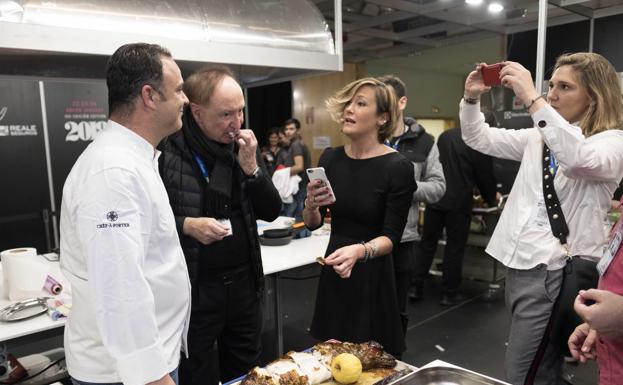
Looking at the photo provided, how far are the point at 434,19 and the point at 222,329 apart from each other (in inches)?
185

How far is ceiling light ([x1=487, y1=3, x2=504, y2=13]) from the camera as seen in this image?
14.4 ft

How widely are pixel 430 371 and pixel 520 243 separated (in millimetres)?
703

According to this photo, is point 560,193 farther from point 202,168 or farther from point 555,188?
point 202,168

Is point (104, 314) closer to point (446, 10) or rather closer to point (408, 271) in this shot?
point (408, 271)

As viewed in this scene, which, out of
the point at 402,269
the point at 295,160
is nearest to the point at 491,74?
the point at 402,269

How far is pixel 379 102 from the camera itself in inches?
71.0

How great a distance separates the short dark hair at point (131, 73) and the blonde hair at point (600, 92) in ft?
4.44

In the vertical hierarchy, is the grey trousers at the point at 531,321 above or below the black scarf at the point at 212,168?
below

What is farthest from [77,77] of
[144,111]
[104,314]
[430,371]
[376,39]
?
[376,39]

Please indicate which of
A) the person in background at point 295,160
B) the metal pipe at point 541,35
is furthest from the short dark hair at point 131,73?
the person in background at point 295,160

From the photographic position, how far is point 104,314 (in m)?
1.03

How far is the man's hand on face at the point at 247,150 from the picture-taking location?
1.65 m

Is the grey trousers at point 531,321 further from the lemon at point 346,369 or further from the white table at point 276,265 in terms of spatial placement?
the white table at point 276,265

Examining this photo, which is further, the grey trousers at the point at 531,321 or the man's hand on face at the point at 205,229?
the grey trousers at the point at 531,321
